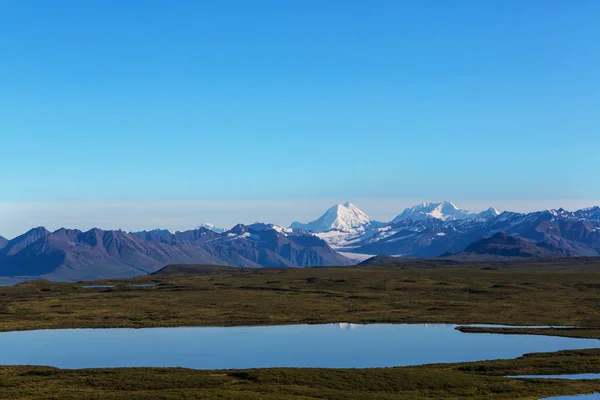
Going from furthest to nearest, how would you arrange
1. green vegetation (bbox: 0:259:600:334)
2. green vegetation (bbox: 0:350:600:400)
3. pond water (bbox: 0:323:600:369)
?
1. green vegetation (bbox: 0:259:600:334)
2. pond water (bbox: 0:323:600:369)
3. green vegetation (bbox: 0:350:600:400)

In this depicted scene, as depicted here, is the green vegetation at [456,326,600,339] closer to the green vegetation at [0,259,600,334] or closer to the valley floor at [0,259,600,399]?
the valley floor at [0,259,600,399]

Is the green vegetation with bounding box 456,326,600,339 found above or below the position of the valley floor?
below

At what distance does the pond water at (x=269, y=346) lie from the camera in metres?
91.2

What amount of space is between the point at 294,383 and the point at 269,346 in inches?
1153

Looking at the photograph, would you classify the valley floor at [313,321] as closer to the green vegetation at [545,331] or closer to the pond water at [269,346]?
the green vegetation at [545,331]

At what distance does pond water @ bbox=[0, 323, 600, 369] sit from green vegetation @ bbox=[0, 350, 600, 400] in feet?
26.1

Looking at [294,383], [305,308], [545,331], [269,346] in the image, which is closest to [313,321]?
[305,308]

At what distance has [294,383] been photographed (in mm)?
75750

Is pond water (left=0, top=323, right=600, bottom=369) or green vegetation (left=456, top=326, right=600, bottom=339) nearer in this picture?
pond water (left=0, top=323, right=600, bottom=369)

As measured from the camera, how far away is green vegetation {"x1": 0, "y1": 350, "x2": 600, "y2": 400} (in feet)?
228

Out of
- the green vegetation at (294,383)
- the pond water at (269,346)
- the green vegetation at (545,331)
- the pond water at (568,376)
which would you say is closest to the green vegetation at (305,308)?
the green vegetation at (545,331)

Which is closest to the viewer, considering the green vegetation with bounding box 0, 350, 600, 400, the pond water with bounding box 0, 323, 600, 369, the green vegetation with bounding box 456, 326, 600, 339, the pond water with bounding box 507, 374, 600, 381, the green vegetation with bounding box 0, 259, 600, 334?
the green vegetation with bounding box 0, 350, 600, 400

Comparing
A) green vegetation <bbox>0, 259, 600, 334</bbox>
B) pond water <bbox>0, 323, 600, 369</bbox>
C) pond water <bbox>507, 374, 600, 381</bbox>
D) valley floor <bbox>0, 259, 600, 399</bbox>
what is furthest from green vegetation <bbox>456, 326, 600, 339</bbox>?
pond water <bbox>507, 374, 600, 381</bbox>

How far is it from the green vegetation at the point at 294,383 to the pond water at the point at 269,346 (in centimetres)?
795
